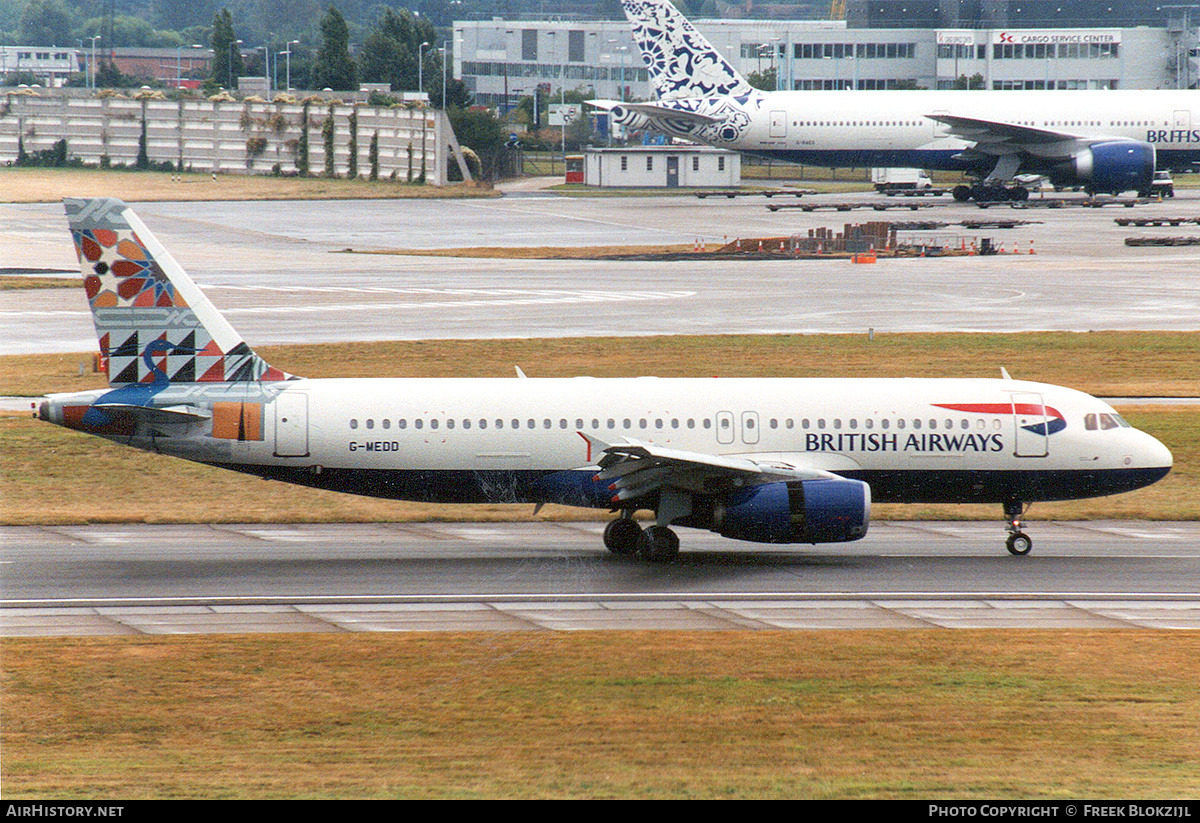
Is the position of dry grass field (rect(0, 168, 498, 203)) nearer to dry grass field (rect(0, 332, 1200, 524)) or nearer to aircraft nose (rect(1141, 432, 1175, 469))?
dry grass field (rect(0, 332, 1200, 524))

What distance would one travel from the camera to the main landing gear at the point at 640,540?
3103 centimetres

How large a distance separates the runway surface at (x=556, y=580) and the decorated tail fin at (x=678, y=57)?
85.0 metres

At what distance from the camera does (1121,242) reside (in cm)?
9094

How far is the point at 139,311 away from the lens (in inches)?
1224

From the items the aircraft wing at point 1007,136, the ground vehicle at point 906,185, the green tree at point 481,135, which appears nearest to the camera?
the aircraft wing at point 1007,136

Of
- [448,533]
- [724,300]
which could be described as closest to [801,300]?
[724,300]

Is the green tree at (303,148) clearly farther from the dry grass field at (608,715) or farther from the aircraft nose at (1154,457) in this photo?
the dry grass field at (608,715)

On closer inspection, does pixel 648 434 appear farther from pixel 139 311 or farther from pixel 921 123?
pixel 921 123

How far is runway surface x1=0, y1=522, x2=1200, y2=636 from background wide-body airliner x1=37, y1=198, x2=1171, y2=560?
5.05 ft

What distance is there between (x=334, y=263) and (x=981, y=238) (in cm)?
4254

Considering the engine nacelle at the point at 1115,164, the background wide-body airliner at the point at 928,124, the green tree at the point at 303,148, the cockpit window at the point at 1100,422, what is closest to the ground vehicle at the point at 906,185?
the background wide-body airliner at the point at 928,124

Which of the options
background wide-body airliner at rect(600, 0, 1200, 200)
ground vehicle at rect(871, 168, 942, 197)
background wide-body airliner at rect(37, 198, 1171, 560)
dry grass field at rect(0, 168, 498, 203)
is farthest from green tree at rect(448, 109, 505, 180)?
background wide-body airliner at rect(37, 198, 1171, 560)

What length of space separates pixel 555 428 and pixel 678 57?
9042cm

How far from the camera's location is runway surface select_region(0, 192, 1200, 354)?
207 feet
